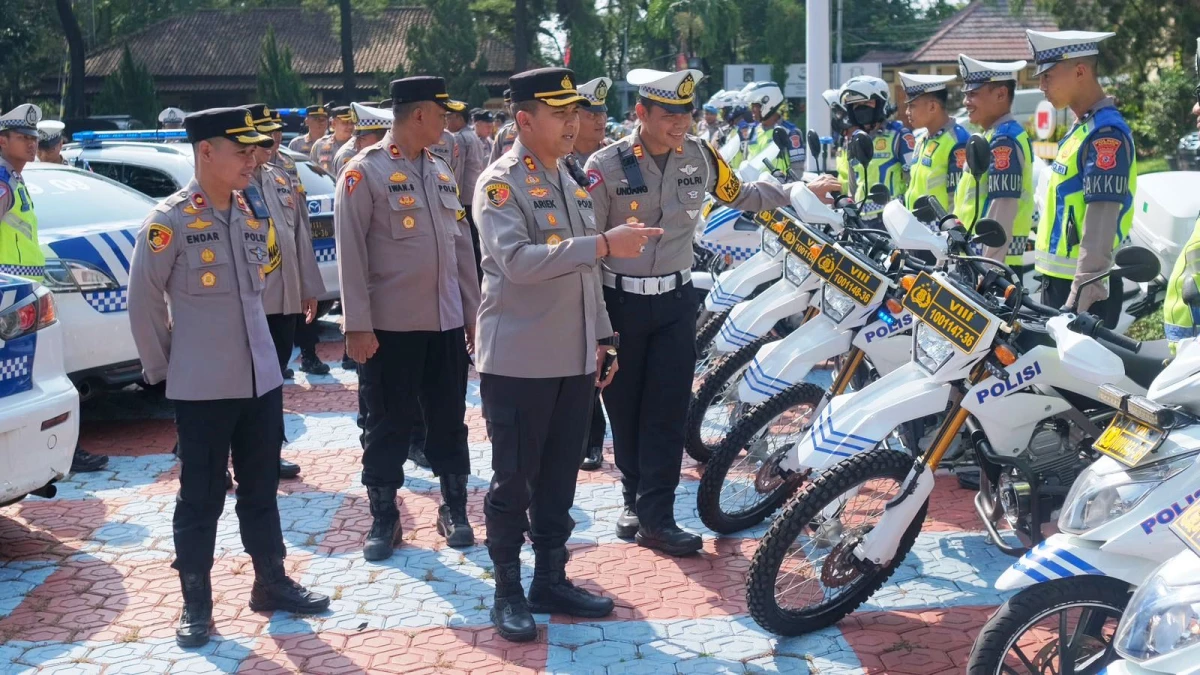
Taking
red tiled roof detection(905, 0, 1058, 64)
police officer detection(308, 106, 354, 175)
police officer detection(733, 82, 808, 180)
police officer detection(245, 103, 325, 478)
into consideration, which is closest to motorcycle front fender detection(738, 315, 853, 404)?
police officer detection(245, 103, 325, 478)

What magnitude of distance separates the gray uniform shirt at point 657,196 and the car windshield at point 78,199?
3595 mm

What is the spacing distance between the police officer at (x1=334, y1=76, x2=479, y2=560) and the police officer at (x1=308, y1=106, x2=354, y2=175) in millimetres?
6644

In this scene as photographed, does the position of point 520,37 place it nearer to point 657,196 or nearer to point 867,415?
point 657,196

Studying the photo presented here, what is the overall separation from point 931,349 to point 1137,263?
72 centimetres

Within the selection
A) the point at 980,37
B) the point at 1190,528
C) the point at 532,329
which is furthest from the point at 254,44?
the point at 1190,528

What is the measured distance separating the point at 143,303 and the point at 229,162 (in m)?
0.57

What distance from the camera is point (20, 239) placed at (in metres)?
6.16

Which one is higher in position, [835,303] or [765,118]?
[765,118]

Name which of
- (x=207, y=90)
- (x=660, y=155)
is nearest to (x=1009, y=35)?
(x=207, y=90)

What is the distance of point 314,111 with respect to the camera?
1394cm

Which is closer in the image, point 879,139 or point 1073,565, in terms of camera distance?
point 1073,565

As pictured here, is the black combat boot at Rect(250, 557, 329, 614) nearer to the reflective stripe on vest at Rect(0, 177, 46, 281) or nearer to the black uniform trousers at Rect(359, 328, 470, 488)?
the black uniform trousers at Rect(359, 328, 470, 488)

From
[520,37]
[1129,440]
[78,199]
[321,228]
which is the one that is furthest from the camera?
[520,37]

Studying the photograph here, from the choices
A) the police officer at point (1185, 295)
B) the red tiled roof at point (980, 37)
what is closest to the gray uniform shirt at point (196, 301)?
the police officer at point (1185, 295)
